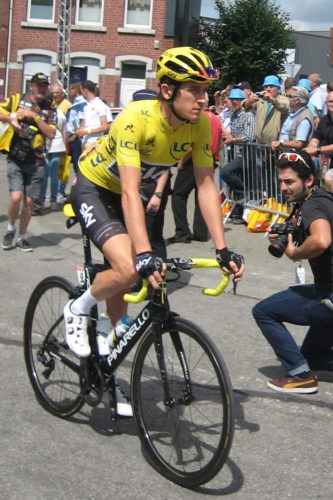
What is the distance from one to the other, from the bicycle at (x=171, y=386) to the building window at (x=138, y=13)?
31461 millimetres

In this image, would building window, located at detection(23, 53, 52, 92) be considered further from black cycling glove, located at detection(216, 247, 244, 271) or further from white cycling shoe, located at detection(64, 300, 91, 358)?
black cycling glove, located at detection(216, 247, 244, 271)

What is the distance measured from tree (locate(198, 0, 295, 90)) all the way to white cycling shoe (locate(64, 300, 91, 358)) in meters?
37.0

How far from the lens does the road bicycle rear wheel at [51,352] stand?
14.9ft

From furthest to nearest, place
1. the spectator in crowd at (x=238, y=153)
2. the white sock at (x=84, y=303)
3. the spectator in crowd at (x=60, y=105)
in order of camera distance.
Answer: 1. the spectator in crowd at (x=60, y=105)
2. the spectator in crowd at (x=238, y=153)
3. the white sock at (x=84, y=303)

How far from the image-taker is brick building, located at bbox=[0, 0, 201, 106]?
112 feet

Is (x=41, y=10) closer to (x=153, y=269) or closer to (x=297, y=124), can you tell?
(x=297, y=124)

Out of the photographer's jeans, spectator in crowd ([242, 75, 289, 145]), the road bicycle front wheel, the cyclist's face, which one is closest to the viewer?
the road bicycle front wheel

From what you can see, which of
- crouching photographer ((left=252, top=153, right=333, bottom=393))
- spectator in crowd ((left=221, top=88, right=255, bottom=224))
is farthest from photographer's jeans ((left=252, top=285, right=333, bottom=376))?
spectator in crowd ((left=221, top=88, right=255, bottom=224))

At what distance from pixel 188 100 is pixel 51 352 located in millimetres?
1723

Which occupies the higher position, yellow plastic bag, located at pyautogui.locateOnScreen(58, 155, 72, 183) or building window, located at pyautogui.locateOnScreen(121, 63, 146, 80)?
building window, located at pyautogui.locateOnScreen(121, 63, 146, 80)

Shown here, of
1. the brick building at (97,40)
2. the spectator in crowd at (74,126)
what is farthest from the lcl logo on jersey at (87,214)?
the brick building at (97,40)

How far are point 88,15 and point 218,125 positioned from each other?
26.1m

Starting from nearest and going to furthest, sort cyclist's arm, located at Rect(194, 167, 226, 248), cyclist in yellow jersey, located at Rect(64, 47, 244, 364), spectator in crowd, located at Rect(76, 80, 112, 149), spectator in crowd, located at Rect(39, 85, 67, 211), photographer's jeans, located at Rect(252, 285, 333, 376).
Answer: cyclist in yellow jersey, located at Rect(64, 47, 244, 364) → cyclist's arm, located at Rect(194, 167, 226, 248) → photographer's jeans, located at Rect(252, 285, 333, 376) → spectator in crowd, located at Rect(76, 80, 112, 149) → spectator in crowd, located at Rect(39, 85, 67, 211)

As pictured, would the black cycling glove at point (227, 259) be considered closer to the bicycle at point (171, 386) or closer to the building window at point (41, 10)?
the bicycle at point (171, 386)
